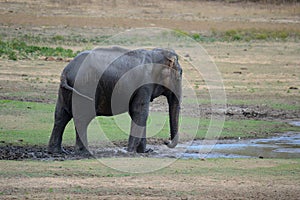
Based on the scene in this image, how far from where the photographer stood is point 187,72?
91.8 feet

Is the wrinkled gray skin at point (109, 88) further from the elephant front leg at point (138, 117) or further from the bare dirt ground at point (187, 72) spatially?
the bare dirt ground at point (187, 72)

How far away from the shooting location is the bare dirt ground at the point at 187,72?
1088 cm

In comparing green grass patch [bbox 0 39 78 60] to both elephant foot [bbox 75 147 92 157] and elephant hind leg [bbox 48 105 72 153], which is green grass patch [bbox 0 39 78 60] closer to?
elephant foot [bbox 75 147 92 157]

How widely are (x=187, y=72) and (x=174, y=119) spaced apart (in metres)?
13.6

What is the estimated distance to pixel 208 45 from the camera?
36938 mm

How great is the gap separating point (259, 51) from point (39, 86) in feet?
49.1

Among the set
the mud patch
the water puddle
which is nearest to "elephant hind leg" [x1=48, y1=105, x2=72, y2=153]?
the mud patch

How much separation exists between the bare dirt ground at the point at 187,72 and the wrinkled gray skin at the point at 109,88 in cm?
139

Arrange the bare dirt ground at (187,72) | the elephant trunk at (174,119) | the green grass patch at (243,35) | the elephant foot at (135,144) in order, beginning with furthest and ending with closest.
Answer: the green grass patch at (243,35) < the elephant trunk at (174,119) < the elephant foot at (135,144) < the bare dirt ground at (187,72)

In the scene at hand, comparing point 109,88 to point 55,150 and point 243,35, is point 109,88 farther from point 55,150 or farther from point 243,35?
point 243,35

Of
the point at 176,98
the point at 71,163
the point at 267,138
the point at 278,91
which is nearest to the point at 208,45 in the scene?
the point at 278,91

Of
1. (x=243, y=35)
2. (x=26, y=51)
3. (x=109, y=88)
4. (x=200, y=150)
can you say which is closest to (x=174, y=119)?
(x=200, y=150)

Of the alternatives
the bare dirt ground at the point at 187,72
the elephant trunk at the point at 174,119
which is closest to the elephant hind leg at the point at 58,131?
the bare dirt ground at the point at 187,72

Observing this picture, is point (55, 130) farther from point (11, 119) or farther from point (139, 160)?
point (11, 119)
